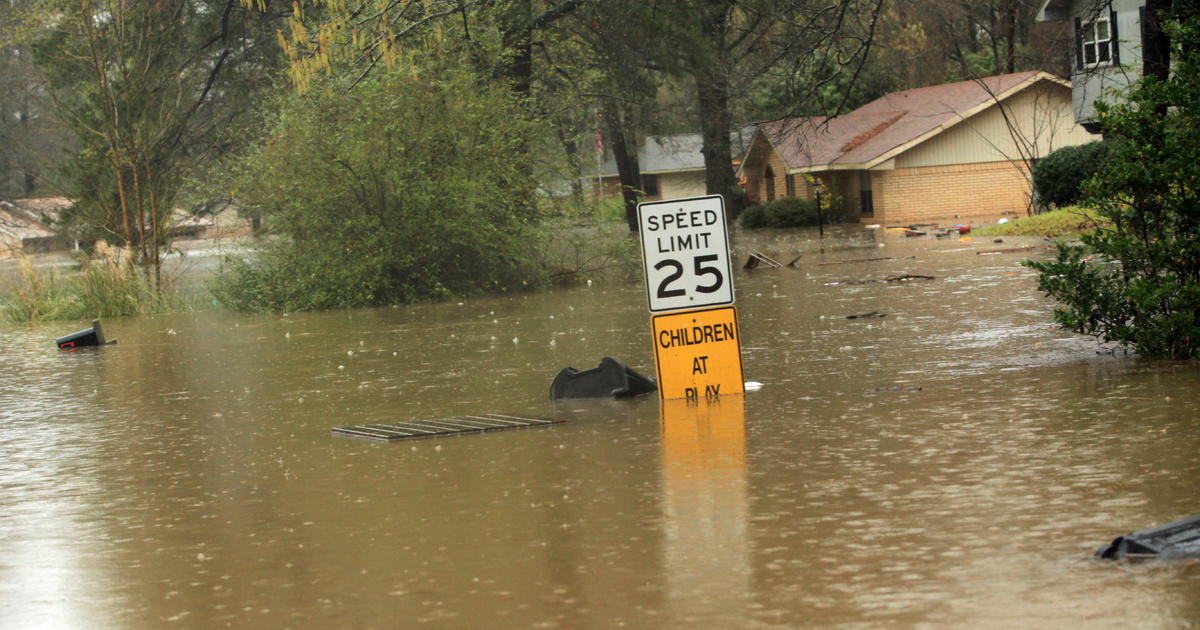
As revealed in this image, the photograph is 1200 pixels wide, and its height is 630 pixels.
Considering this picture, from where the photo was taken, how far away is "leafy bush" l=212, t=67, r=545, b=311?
24422 millimetres

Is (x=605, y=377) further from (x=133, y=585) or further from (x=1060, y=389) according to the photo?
(x=133, y=585)

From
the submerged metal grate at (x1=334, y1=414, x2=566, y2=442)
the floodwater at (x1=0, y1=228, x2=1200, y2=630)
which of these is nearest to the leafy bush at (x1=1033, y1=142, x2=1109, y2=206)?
the floodwater at (x1=0, y1=228, x2=1200, y2=630)

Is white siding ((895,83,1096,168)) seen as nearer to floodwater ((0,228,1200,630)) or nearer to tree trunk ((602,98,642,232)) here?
tree trunk ((602,98,642,232))

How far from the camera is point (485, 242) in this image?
2533 cm

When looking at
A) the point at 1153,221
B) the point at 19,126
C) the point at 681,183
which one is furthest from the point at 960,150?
the point at 19,126

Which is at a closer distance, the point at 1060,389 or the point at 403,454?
the point at 403,454

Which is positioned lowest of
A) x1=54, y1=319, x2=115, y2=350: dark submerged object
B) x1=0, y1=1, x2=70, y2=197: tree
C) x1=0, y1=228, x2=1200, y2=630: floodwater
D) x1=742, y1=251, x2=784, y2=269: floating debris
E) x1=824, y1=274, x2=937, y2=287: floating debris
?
x1=0, y1=228, x2=1200, y2=630: floodwater

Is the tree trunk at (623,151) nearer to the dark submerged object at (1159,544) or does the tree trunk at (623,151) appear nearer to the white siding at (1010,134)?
the white siding at (1010,134)

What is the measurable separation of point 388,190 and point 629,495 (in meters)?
18.2

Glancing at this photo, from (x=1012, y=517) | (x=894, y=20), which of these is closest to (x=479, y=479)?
(x=1012, y=517)

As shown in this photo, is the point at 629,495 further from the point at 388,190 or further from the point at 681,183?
the point at 681,183

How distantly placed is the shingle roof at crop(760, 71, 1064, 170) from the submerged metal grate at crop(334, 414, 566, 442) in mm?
33076

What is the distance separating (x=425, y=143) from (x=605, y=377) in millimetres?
14388

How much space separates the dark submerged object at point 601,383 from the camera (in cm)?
1130
